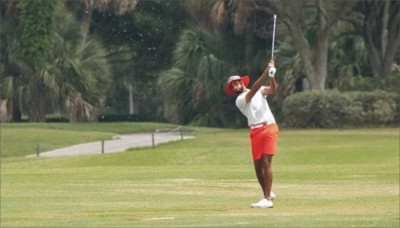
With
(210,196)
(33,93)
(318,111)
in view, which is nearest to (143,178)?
(210,196)

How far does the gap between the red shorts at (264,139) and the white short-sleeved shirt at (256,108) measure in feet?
0.31

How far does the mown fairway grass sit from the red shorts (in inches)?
29.5

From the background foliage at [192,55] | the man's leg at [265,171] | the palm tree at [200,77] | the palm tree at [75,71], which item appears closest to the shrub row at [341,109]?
the background foliage at [192,55]

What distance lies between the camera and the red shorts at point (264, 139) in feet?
58.0

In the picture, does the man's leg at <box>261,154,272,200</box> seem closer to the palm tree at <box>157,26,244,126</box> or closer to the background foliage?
the background foliage

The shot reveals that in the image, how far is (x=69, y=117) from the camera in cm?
6088

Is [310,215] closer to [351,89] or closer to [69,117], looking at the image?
[351,89]

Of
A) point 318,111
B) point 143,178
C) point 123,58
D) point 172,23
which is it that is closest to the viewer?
point 143,178

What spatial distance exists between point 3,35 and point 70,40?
2.98 metres

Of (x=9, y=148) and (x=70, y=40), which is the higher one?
(x=70, y=40)

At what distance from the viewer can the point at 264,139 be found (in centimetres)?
1772

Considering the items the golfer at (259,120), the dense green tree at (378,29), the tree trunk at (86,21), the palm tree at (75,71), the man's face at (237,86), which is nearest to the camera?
the golfer at (259,120)

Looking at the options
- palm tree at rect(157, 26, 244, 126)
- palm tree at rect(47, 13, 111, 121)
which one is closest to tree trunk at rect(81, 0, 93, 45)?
palm tree at rect(47, 13, 111, 121)

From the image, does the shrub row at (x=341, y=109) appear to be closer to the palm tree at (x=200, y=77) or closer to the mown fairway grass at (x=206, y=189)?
the mown fairway grass at (x=206, y=189)
